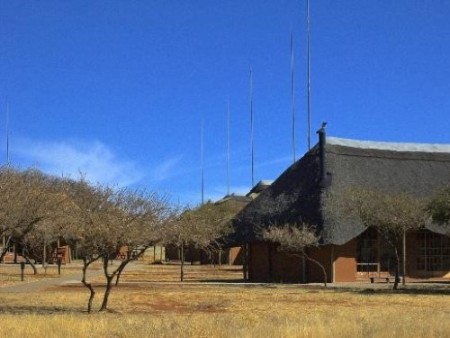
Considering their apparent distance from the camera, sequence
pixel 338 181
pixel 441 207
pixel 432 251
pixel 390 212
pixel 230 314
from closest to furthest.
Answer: pixel 230 314 → pixel 441 207 → pixel 390 212 → pixel 338 181 → pixel 432 251

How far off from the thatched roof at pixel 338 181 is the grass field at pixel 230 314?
10.8 m

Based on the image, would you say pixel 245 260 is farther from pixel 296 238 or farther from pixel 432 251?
pixel 432 251

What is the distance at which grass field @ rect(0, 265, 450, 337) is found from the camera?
13.7 meters

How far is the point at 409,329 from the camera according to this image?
549 inches

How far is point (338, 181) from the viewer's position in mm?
47375

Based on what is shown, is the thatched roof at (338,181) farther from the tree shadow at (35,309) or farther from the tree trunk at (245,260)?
the tree shadow at (35,309)

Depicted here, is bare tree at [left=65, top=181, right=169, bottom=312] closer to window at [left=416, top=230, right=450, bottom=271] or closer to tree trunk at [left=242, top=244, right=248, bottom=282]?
tree trunk at [left=242, top=244, right=248, bottom=282]

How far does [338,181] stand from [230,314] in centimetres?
2709

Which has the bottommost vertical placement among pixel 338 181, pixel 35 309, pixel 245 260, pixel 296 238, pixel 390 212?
pixel 35 309

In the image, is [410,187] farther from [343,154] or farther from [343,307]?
[343,307]

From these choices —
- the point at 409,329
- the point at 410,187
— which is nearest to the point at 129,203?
the point at 409,329

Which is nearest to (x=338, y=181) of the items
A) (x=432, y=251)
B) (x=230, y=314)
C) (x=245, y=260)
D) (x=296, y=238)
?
(x=432, y=251)

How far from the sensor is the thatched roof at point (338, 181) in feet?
148

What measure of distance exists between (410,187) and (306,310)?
2788 cm
